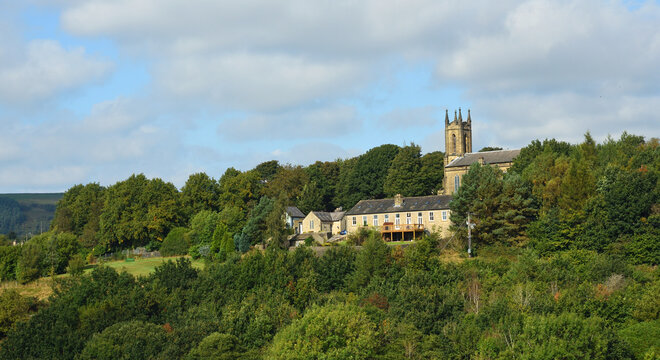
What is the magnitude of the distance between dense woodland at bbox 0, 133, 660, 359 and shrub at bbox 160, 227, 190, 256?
0.14 m

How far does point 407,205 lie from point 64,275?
102 feet

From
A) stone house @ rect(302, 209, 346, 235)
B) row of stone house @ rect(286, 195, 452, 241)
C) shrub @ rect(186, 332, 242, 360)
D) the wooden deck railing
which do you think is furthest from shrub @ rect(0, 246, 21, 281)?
the wooden deck railing

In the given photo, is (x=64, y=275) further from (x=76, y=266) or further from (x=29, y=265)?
(x=76, y=266)

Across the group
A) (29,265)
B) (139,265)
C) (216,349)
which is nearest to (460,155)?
(139,265)

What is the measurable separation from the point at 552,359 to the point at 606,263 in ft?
46.1

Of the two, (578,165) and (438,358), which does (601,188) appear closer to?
(578,165)

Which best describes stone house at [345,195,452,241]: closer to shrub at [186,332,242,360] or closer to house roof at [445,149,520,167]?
house roof at [445,149,520,167]

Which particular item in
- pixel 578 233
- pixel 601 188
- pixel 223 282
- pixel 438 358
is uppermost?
pixel 601 188

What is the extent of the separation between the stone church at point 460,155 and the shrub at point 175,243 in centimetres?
2700

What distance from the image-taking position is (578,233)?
51.2m

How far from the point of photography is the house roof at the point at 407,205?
6525cm

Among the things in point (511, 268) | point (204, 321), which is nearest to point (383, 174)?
point (511, 268)

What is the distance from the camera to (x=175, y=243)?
71375mm

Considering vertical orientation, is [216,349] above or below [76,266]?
below
